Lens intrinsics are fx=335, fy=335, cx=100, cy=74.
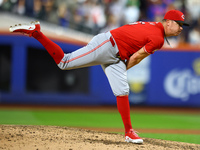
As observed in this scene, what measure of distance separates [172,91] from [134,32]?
24.1ft

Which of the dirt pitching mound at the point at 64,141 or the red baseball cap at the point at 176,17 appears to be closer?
the dirt pitching mound at the point at 64,141

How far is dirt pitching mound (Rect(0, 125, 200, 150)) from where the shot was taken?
11.8 ft

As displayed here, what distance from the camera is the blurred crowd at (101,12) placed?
10.7 metres

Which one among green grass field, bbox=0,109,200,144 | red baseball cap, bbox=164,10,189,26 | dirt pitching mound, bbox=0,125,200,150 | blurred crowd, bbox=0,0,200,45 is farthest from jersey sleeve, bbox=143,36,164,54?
blurred crowd, bbox=0,0,200,45

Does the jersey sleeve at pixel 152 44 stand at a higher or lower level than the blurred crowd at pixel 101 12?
lower

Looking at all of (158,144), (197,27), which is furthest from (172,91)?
(158,144)

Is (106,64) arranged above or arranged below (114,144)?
above

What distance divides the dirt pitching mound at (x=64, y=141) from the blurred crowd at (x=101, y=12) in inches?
265

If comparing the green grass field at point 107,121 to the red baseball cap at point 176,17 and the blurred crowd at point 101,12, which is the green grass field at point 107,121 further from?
the blurred crowd at point 101,12

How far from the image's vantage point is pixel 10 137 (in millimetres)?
3895

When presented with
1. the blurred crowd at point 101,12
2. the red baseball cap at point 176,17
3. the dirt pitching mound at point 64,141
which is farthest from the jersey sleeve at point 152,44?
the blurred crowd at point 101,12

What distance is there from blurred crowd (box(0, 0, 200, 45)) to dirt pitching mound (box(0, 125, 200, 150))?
6.74 metres

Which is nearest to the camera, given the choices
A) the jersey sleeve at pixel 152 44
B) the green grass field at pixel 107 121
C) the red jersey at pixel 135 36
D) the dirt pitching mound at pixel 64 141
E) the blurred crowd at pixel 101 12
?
the dirt pitching mound at pixel 64 141

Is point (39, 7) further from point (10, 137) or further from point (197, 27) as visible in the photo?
point (10, 137)
